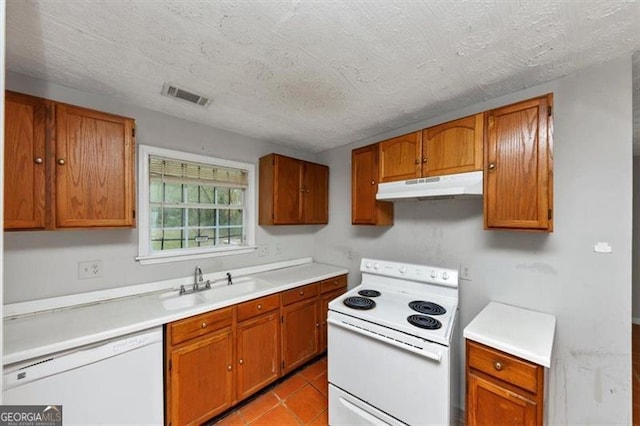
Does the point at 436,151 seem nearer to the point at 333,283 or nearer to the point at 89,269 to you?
the point at 333,283

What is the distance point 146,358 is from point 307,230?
2.14 m

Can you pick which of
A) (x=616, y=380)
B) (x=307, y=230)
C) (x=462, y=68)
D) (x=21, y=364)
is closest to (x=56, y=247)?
(x=21, y=364)

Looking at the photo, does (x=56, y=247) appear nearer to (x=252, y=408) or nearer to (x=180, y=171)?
(x=180, y=171)

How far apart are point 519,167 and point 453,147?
423 mm

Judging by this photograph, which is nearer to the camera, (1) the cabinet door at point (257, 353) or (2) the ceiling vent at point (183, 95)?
(2) the ceiling vent at point (183, 95)

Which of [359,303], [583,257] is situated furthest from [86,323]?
[583,257]

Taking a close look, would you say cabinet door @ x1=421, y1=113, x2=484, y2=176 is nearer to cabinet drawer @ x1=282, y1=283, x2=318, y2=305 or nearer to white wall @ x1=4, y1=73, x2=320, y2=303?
cabinet drawer @ x1=282, y1=283, x2=318, y2=305

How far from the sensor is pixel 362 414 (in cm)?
168

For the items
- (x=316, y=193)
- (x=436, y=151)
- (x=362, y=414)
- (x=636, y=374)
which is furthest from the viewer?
(x=316, y=193)

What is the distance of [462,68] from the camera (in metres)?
1.51

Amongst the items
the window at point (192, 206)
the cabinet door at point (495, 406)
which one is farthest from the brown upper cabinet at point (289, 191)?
the cabinet door at point (495, 406)

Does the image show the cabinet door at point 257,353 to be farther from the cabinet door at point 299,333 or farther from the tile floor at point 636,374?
the tile floor at point 636,374

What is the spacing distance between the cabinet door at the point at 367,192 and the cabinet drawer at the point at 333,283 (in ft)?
2.37

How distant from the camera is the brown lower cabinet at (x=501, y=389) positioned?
122 cm
